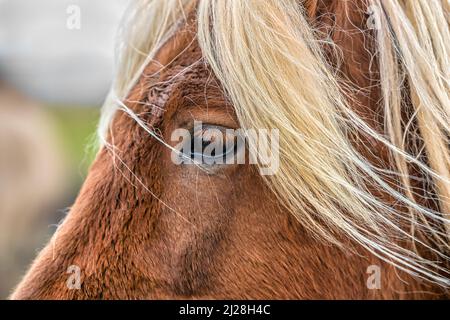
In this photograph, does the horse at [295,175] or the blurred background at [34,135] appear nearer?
the horse at [295,175]

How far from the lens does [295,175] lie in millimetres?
1214

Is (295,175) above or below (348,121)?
below

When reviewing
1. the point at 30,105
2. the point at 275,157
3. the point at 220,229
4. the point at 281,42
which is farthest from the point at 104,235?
the point at 30,105

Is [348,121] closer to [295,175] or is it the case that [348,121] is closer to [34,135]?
[295,175]

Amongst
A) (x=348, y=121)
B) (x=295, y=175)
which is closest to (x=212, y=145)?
(x=295, y=175)

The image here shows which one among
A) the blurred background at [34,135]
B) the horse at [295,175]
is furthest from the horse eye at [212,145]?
the blurred background at [34,135]

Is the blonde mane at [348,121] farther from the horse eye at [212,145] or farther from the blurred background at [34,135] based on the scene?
the blurred background at [34,135]

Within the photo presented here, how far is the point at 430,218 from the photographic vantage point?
→ 121 centimetres

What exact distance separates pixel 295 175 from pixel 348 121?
169 millimetres

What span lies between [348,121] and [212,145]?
313mm

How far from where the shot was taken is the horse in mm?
1192

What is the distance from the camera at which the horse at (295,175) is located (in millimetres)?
1192

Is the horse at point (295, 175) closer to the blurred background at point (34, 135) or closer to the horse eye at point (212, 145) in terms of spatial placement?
the horse eye at point (212, 145)

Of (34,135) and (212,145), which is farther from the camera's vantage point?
(34,135)
